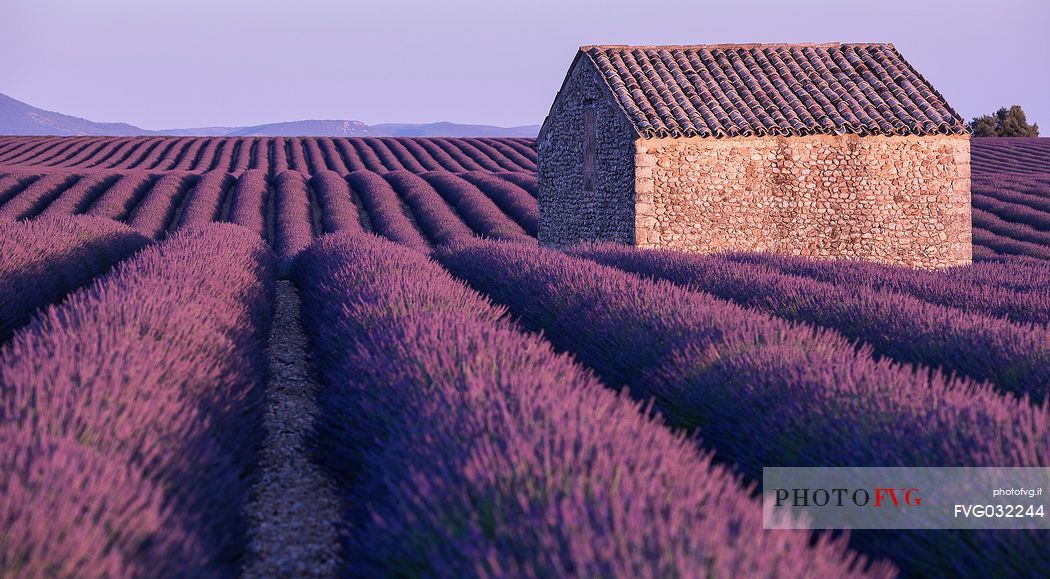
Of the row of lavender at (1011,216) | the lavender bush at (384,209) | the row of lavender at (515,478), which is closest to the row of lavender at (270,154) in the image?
the lavender bush at (384,209)

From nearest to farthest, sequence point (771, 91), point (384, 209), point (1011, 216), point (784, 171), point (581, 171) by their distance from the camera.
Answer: point (784, 171) → point (771, 91) → point (581, 171) → point (1011, 216) → point (384, 209)

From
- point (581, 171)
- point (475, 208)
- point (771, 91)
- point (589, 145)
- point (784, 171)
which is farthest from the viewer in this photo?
point (475, 208)

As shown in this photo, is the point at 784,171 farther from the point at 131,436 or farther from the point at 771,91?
the point at 131,436

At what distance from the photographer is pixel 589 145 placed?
44.8 ft

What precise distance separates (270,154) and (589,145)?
94.2ft

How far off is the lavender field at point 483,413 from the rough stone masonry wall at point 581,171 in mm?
4273

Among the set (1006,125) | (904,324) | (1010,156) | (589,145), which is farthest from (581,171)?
(1006,125)

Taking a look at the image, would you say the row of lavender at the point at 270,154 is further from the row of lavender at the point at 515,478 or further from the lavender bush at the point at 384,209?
the row of lavender at the point at 515,478

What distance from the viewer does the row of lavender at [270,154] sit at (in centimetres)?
3438

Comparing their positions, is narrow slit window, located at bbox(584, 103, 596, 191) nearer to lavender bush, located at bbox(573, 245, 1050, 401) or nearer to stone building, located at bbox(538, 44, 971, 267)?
stone building, located at bbox(538, 44, 971, 267)

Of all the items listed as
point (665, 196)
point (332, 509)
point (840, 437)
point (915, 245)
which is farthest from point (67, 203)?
point (840, 437)

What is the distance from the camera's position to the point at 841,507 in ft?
9.43

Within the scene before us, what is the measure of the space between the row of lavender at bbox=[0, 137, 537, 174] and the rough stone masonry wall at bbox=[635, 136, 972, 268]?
20.3 m

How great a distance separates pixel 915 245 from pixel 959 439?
10642 mm
